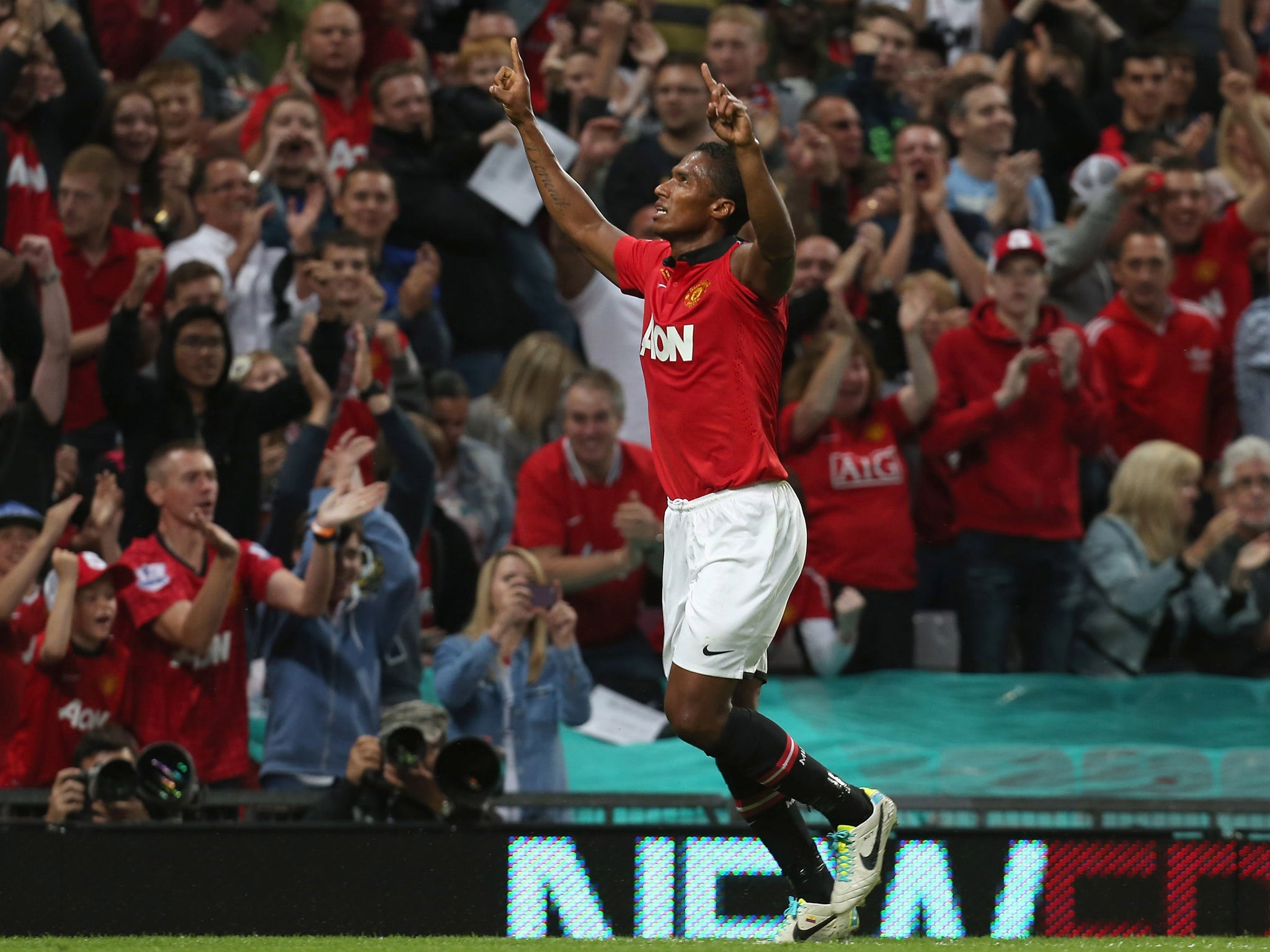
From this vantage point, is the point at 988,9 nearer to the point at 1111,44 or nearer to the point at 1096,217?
the point at 1111,44

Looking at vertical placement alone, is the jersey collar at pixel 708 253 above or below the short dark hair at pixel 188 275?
below

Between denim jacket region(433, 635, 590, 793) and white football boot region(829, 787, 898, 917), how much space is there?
90.7 inches

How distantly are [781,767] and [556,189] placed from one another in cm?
187

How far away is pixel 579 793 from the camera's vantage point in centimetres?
600

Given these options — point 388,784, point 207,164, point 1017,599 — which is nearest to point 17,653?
point 388,784

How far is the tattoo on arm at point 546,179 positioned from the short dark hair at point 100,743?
2.46m

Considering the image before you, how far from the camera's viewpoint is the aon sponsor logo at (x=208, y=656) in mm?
6836

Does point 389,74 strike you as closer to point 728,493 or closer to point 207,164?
point 207,164

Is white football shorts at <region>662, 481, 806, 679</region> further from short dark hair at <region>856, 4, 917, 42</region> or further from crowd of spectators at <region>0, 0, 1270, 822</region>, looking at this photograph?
short dark hair at <region>856, 4, 917, 42</region>

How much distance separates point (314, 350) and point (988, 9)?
20.5 feet

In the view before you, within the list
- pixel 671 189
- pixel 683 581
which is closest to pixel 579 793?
pixel 683 581

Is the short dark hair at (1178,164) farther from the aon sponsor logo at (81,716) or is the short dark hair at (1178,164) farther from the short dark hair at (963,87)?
the aon sponsor logo at (81,716)

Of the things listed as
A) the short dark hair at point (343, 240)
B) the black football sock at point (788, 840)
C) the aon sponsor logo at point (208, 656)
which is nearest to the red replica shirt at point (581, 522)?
the short dark hair at point (343, 240)

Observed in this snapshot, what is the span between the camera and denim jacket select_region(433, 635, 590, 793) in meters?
7.11
